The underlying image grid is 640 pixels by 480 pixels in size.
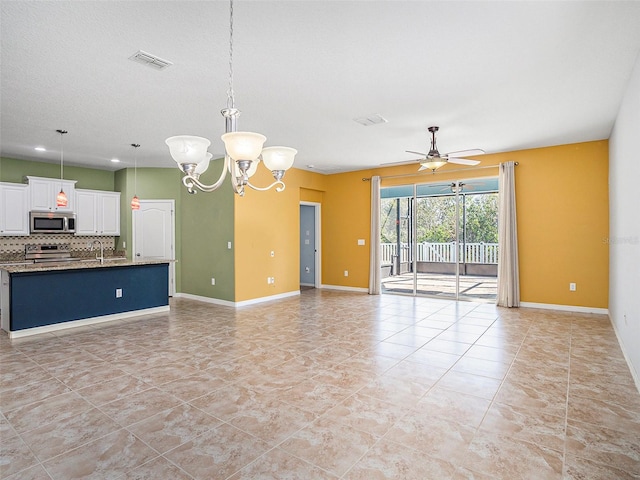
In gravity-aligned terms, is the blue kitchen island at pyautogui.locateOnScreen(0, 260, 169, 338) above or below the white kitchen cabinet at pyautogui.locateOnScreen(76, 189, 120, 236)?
below

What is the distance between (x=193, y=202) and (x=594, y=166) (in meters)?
7.24

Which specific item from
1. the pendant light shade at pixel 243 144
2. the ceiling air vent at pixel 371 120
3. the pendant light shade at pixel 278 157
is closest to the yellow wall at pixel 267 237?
the ceiling air vent at pixel 371 120

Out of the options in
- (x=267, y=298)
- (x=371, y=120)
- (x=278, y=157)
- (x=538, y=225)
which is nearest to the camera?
(x=278, y=157)

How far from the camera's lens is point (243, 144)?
7.36 ft

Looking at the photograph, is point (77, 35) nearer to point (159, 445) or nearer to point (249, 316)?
point (159, 445)

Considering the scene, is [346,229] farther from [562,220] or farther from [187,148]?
[187,148]

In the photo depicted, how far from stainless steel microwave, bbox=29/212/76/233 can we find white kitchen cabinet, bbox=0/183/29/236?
103mm

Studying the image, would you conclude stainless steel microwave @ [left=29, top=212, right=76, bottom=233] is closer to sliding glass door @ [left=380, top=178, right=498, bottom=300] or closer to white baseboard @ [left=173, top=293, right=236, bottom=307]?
white baseboard @ [left=173, top=293, right=236, bottom=307]

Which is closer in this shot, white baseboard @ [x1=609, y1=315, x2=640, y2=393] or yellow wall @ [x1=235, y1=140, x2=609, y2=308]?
white baseboard @ [x1=609, y1=315, x2=640, y2=393]

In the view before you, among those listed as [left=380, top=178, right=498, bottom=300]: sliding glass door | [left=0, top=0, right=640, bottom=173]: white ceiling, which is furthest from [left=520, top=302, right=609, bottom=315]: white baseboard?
[left=0, top=0, right=640, bottom=173]: white ceiling

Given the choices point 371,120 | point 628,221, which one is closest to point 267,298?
point 371,120

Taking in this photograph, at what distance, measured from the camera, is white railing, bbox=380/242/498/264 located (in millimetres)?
7770

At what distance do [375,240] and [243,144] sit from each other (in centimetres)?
622

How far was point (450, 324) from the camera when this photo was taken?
538 centimetres
